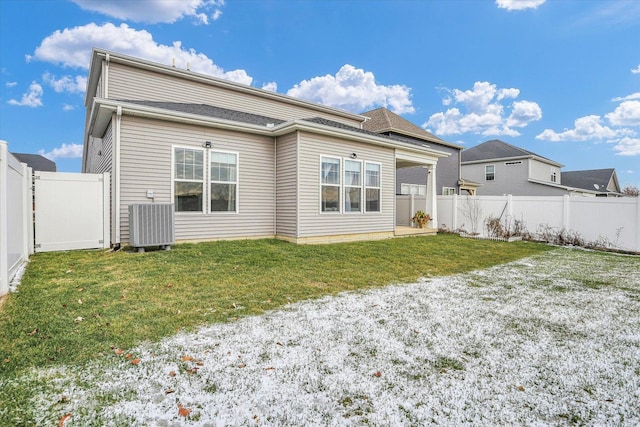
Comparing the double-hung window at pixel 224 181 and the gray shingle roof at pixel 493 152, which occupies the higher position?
the gray shingle roof at pixel 493 152

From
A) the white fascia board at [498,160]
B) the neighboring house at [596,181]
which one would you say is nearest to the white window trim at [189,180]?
the white fascia board at [498,160]

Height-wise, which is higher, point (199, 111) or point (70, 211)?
point (199, 111)

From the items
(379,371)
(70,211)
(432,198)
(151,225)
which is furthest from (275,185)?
(379,371)

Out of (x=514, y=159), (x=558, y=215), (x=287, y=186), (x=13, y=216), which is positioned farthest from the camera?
(x=514, y=159)

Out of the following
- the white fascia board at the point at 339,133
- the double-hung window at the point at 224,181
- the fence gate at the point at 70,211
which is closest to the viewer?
the fence gate at the point at 70,211

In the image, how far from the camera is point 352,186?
10.1 metres

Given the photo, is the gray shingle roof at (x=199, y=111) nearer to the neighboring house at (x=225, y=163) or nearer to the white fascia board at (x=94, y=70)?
the neighboring house at (x=225, y=163)

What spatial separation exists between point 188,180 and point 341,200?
438 centimetres

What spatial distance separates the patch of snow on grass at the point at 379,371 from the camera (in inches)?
76.4

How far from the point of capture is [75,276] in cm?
503

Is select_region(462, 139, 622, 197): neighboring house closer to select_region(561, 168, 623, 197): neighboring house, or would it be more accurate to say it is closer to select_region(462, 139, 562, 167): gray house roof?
select_region(462, 139, 562, 167): gray house roof

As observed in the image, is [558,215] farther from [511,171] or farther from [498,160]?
[498,160]

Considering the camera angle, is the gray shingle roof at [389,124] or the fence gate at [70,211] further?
the gray shingle roof at [389,124]

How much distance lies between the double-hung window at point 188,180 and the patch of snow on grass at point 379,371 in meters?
5.39
